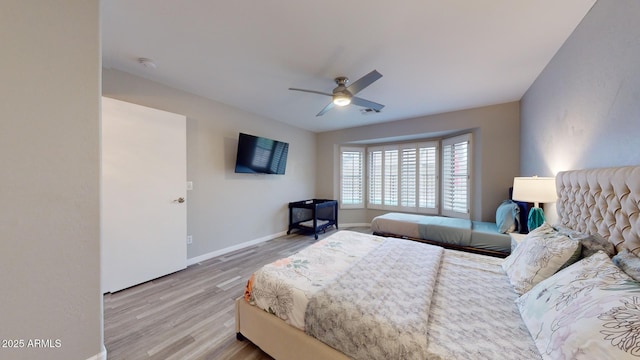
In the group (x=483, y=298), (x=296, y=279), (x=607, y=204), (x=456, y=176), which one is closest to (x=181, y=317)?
(x=296, y=279)

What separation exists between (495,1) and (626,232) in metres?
1.63

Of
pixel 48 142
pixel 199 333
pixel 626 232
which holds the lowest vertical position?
pixel 199 333

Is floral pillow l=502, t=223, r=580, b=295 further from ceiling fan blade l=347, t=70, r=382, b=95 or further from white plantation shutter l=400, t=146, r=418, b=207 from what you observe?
white plantation shutter l=400, t=146, r=418, b=207

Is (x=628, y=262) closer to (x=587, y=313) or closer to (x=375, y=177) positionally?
(x=587, y=313)

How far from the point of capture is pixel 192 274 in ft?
9.32

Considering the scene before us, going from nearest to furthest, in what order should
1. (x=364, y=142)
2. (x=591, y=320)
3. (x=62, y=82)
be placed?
Answer: (x=591, y=320), (x=62, y=82), (x=364, y=142)

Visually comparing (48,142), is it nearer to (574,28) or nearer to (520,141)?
(574,28)

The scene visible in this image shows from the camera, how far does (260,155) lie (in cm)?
390

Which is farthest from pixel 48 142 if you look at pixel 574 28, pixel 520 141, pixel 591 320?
pixel 520 141

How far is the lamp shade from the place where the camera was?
2.10m

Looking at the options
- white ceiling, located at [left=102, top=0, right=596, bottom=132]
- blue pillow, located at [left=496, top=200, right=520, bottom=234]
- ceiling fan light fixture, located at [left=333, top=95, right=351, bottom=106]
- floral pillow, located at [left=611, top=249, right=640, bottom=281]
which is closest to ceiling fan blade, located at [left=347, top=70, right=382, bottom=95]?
ceiling fan light fixture, located at [left=333, top=95, right=351, bottom=106]

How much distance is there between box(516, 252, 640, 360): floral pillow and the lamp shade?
121 cm

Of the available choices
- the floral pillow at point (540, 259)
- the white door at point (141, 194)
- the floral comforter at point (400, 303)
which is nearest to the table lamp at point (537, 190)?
the floral pillow at point (540, 259)

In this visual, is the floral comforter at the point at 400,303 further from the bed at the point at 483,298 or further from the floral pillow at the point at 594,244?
the floral pillow at the point at 594,244
